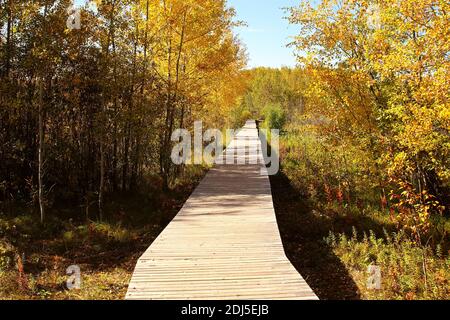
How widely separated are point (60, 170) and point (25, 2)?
3964mm

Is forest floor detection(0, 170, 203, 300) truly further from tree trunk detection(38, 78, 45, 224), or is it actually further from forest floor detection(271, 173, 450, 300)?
forest floor detection(271, 173, 450, 300)

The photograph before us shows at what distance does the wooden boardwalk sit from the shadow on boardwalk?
79 centimetres

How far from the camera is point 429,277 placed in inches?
250

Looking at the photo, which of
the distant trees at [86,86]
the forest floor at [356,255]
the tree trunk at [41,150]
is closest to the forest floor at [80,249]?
the tree trunk at [41,150]

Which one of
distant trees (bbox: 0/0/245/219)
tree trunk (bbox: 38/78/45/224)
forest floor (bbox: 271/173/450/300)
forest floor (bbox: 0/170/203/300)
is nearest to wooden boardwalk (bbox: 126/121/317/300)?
forest floor (bbox: 0/170/203/300)

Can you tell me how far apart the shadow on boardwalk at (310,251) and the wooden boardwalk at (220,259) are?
2.60ft

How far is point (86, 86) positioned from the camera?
30.9 ft

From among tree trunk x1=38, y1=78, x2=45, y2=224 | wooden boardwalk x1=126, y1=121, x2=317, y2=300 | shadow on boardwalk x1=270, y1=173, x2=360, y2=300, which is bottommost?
shadow on boardwalk x1=270, y1=173, x2=360, y2=300

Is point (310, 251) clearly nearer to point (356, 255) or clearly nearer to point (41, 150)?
point (356, 255)

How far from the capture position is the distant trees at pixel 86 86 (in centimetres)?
861

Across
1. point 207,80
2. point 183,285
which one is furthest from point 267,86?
point 183,285

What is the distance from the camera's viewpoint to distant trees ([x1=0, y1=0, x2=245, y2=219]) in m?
8.61

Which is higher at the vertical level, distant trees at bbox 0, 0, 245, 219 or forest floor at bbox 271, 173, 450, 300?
distant trees at bbox 0, 0, 245, 219
